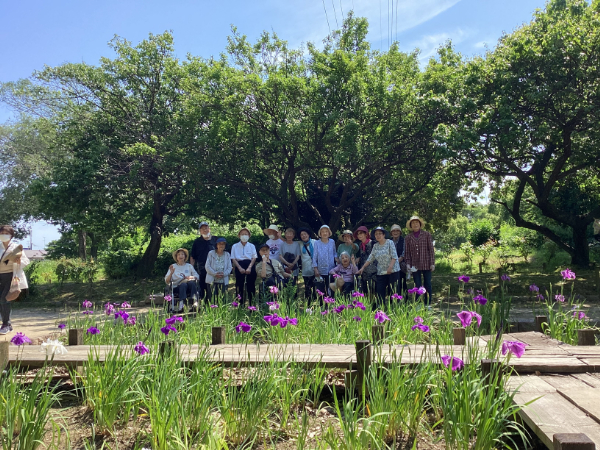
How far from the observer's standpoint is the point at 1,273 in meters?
6.47

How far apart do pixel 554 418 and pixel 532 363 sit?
0.90 metres

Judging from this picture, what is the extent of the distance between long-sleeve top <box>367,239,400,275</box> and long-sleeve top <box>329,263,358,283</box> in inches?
12.6

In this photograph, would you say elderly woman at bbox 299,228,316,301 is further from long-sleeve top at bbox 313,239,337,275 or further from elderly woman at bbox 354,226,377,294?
elderly woman at bbox 354,226,377,294

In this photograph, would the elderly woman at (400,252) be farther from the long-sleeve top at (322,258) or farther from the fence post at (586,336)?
the fence post at (586,336)

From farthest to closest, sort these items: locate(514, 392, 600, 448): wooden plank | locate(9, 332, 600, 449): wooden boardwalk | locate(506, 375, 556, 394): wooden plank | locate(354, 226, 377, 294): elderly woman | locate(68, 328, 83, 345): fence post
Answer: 1. locate(354, 226, 377, 294): elderly woman
2. locate(68, 328, 83, 345): fence post
3. locate(506, 375, 556, 394): wooden plank
4. locate(9, 332, 600, 449): wooden boardwalk
5. locate(514, 392, 600, 448): wooden plank

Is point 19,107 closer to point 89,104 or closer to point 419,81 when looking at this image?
point 89,104

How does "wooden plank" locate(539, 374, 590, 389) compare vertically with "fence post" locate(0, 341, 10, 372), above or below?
below

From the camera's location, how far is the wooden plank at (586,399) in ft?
7.76

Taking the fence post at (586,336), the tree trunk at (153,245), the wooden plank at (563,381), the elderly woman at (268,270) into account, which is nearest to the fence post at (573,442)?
the wooden plank at (563,381)

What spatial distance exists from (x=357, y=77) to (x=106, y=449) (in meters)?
10.4

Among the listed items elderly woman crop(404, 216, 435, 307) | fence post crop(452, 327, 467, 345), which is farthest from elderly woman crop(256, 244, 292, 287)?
fence post crop(452, 327, 467, 345)

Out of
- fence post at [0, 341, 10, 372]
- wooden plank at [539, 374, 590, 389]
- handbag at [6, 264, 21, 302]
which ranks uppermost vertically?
handbag at [6, 264, 21, 302]

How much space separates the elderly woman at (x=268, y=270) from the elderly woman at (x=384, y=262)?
1313mm

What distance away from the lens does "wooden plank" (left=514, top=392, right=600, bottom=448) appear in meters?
2.14
